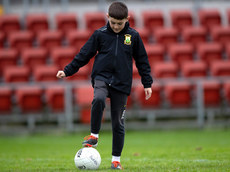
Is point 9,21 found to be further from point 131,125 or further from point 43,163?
point 43,163

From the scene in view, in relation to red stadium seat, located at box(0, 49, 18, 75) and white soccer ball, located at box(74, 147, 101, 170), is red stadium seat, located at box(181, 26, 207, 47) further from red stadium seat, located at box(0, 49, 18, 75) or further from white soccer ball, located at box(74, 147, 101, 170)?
white soccer ball, located at box(74, 147, 101, 170)

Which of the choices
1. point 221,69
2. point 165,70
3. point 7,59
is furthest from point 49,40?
point 221,69

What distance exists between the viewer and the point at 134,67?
11336 mm

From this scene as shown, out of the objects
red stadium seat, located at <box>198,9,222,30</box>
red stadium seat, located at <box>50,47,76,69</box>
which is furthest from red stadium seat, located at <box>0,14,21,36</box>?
Answer: red stadium seat, located at <box>198,9,222,30</box>

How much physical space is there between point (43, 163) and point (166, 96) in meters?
5.92

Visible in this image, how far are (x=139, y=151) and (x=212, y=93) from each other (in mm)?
4308

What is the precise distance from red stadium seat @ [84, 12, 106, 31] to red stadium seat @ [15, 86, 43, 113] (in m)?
3.85

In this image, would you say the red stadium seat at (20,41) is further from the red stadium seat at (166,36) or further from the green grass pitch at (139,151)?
the red stadium seat at (166,36)

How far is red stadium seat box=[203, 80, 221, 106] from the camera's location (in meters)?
10.6

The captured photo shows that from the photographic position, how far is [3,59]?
12.4 meters

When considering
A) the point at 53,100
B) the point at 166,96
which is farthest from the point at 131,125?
the point at 53,100

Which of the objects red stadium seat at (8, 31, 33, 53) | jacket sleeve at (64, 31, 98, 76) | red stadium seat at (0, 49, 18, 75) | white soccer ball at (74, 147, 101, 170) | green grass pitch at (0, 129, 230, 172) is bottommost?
green grass pitch at (0, 129, 230, 172)

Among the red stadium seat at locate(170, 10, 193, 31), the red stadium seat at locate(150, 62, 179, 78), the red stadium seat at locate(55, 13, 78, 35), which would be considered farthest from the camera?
the red stadium seat at locate(170, 10, 193, 31)

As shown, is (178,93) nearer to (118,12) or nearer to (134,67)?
(134,67)
